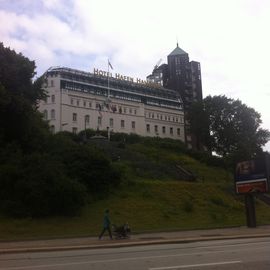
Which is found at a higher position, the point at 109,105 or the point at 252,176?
the point at 109,105

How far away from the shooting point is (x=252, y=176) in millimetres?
36656

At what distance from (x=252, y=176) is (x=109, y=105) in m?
78.6

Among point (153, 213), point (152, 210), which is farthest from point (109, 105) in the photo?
point (153, 213)

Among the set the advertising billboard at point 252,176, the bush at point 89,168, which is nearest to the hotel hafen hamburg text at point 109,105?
the bush at point 89,168

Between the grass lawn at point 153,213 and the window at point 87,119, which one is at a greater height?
the window at point 87,119

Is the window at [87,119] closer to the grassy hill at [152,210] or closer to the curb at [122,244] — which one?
the grassy hill at [152,210]

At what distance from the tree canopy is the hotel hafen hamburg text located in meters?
14.1

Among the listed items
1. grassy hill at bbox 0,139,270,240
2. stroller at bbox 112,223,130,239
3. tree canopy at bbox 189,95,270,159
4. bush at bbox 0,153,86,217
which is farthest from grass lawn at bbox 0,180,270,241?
tree canopy at bbox 189,95,270,159

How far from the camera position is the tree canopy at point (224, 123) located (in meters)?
110

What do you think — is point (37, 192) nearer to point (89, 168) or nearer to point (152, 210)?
Answer: point (89, 168)

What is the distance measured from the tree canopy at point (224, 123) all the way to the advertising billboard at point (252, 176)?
69.9 m

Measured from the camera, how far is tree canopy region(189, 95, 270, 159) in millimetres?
109750

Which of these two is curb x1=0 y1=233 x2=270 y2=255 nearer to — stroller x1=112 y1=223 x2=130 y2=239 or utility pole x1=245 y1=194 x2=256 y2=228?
stroller x1=112 y1=223 x2=130 y2=239

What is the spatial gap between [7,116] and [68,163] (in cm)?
710
